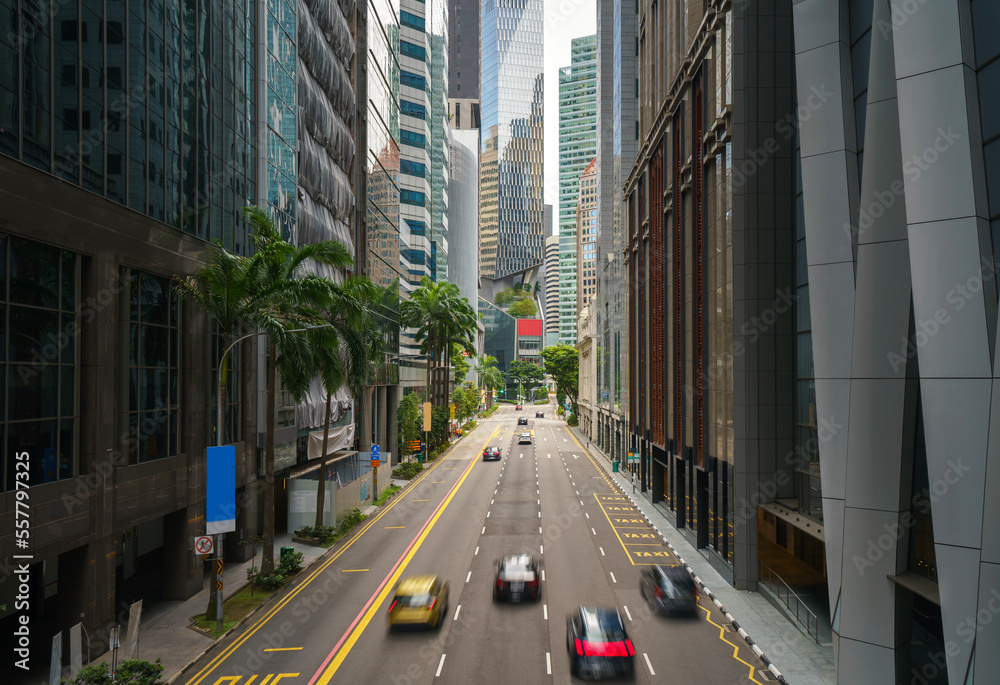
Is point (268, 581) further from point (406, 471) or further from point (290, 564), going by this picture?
point (406, 471)

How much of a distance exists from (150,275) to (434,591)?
14.1 meters

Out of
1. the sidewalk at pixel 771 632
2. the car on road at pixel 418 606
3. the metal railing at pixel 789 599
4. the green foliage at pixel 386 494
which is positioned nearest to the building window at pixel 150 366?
the car on road at pixel 418 606

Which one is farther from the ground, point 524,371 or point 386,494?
point 524,371

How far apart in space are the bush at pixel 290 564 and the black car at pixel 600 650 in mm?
13479

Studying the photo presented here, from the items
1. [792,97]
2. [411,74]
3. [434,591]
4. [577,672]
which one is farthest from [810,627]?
[411,74]

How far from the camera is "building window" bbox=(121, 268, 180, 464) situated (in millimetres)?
21062

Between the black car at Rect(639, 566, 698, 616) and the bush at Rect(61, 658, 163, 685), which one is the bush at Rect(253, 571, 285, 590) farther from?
the black car at Rect(639, 566, 698, 616)

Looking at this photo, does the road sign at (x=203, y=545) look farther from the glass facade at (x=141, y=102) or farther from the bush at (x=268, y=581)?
the glass facade at (x=141, y=102)

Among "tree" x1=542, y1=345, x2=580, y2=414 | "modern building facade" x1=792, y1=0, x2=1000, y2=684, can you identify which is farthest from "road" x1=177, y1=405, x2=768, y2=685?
"tree" x1=542, y1=345, x2=580, y2=414

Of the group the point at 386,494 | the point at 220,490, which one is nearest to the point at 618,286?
the point at 386,494

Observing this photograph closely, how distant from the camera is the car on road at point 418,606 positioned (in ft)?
66.4

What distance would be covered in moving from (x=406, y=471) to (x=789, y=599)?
37.4 metres

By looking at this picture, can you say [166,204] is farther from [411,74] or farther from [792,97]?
[411,74]

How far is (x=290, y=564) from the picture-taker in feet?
87.4
